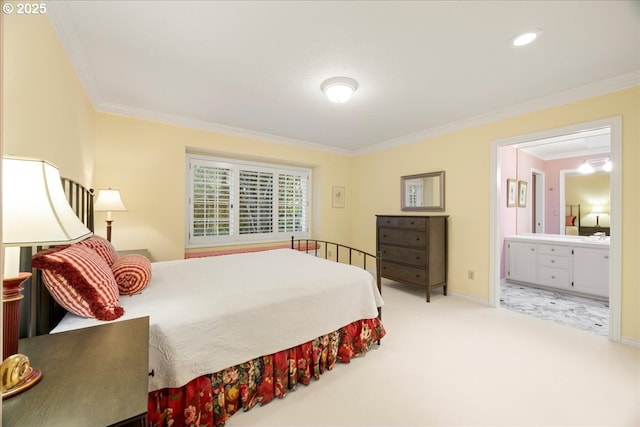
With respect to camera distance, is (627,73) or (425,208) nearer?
(627,73)

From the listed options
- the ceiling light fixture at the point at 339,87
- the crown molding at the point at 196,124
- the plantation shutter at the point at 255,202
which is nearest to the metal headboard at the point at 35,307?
the ceiling light fixture at the point at 339,87

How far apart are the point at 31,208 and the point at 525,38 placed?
2806 mm

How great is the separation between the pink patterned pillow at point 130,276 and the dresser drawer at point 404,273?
295cm

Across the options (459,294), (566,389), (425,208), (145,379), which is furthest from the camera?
(425,208)

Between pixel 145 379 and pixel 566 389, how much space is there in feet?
8.39

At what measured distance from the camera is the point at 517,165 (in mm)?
4488

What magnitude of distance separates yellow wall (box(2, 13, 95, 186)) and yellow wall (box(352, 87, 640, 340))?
4071 mm

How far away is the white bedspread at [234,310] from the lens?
1.36m

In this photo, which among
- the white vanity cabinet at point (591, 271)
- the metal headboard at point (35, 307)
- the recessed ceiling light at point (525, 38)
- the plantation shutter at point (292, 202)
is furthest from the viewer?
the plantation shutter at point (292, 202)

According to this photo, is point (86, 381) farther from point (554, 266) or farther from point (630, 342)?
point (554, 266)

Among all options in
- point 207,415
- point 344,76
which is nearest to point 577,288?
point 344,76

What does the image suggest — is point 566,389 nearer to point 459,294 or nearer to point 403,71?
point 459,294

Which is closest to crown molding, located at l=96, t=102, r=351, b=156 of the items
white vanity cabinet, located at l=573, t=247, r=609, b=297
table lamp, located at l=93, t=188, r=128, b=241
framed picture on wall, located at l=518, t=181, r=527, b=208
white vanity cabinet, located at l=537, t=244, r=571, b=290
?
table lamp, located at l=93, t=188, r=128, b=241

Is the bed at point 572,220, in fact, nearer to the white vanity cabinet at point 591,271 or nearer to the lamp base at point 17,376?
the white vanity cabinet at point 591,271
